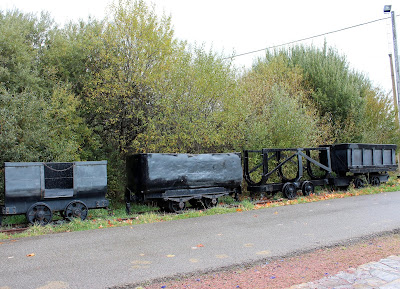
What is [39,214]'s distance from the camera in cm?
1052

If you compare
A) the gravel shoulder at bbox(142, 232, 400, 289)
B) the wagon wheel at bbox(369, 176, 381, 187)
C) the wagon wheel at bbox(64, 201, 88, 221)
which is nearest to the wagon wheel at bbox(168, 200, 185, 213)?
the wagon wheel at bbox(64, 201, 88, 221)

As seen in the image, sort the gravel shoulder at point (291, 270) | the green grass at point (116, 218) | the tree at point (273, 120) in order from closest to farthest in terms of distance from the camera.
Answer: the gravel shoulder at point (291, 270) → the green grass at point (116, 218) → the tree at point (273, 120)

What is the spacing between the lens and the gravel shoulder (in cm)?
499

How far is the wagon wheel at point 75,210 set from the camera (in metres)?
11.0

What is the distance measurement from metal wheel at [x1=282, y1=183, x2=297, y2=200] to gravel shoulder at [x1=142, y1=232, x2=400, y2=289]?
837 centimetres

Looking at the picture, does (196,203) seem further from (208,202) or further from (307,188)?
(307,188)

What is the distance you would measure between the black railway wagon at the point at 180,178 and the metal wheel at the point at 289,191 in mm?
2260

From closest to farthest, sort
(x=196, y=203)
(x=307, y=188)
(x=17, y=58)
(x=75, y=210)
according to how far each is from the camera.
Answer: (x=75, y=210) < (x=196, y=203) < (x=17, y=58) < (x=307, y=188)

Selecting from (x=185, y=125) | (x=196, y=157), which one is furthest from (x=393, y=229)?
(x=185, y=125)

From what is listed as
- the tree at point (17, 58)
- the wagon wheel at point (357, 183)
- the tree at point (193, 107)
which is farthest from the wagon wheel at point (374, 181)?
the tree at point (17, 58)

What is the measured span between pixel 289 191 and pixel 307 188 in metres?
1.17

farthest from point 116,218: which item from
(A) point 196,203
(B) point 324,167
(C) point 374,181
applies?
(C) point 374,181

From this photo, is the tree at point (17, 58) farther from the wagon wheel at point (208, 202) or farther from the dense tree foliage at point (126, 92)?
the wagon wheel at point (208, 202)

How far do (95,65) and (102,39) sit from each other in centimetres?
123
